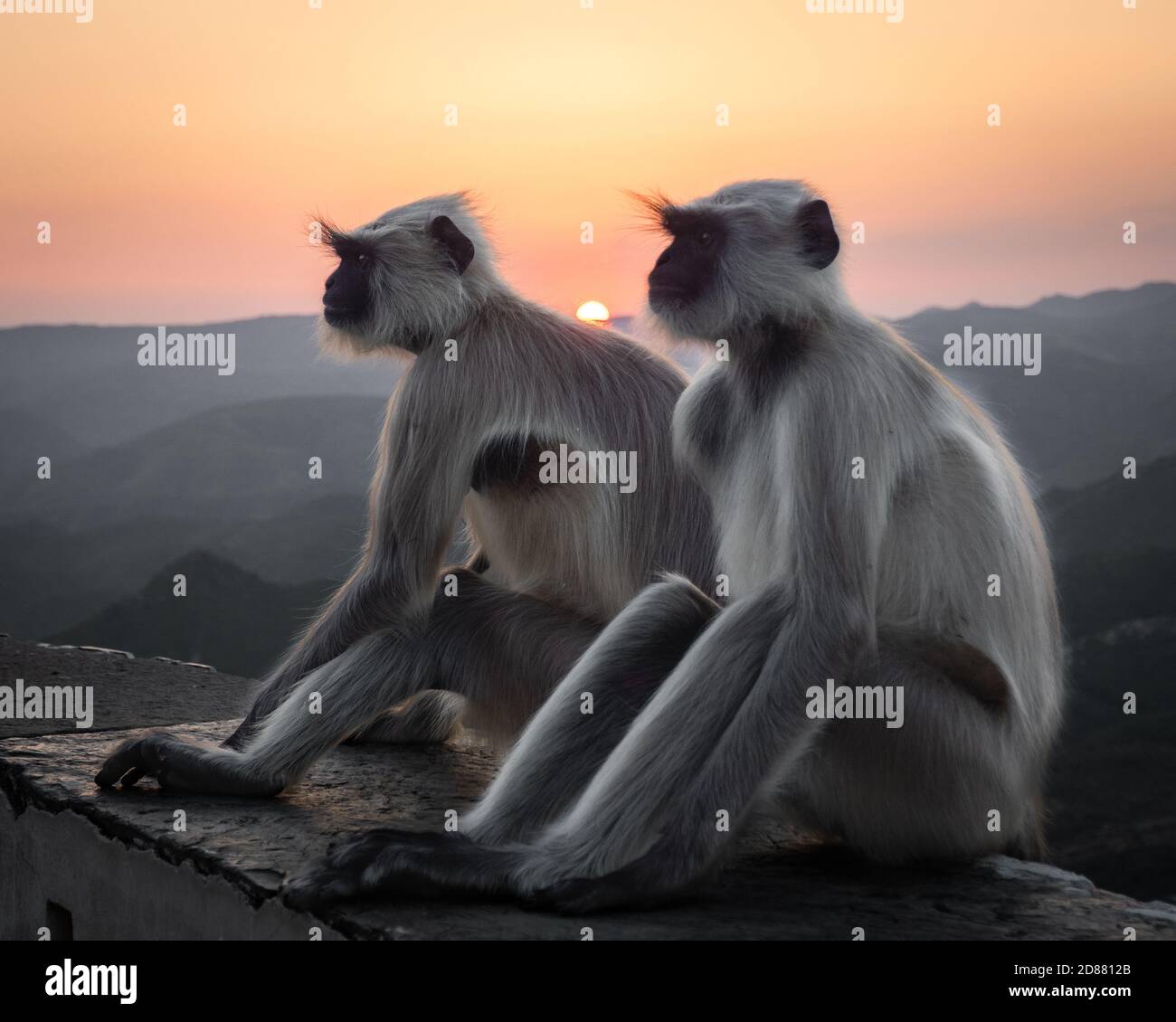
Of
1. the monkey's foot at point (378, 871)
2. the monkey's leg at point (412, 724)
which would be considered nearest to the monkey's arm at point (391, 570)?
the monkey's leg at point (412, 724)

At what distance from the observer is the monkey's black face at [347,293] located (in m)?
3.88

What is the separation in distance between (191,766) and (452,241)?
1.72 meters

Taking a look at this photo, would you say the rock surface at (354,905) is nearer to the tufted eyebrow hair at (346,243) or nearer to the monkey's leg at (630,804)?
the monkey's leg at (630,804)

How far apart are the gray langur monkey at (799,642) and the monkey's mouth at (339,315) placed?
4.28ft

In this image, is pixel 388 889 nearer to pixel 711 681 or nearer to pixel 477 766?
pixel 711 681

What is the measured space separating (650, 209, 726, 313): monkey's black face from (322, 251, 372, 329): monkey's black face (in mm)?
1230

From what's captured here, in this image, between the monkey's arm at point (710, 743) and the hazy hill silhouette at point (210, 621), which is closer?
the monkey's arm at point (710, 743)

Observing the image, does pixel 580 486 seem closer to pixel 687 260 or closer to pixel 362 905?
pixel 687 260

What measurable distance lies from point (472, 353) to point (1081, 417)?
9664 mm

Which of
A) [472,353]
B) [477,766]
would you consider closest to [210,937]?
[477,766]

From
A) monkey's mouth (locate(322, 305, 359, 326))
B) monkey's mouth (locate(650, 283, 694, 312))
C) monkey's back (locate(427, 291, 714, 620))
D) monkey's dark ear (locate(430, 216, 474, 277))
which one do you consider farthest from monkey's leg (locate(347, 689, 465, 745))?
monkey's mouth (locate(650, 283, 694, 312))

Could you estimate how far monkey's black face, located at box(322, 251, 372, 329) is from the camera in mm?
3881

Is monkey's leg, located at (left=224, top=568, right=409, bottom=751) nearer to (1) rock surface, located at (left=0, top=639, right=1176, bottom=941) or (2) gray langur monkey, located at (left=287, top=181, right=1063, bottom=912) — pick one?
(1) rock surface, located at (left=0, top=639, right=1176, bottom=941)
